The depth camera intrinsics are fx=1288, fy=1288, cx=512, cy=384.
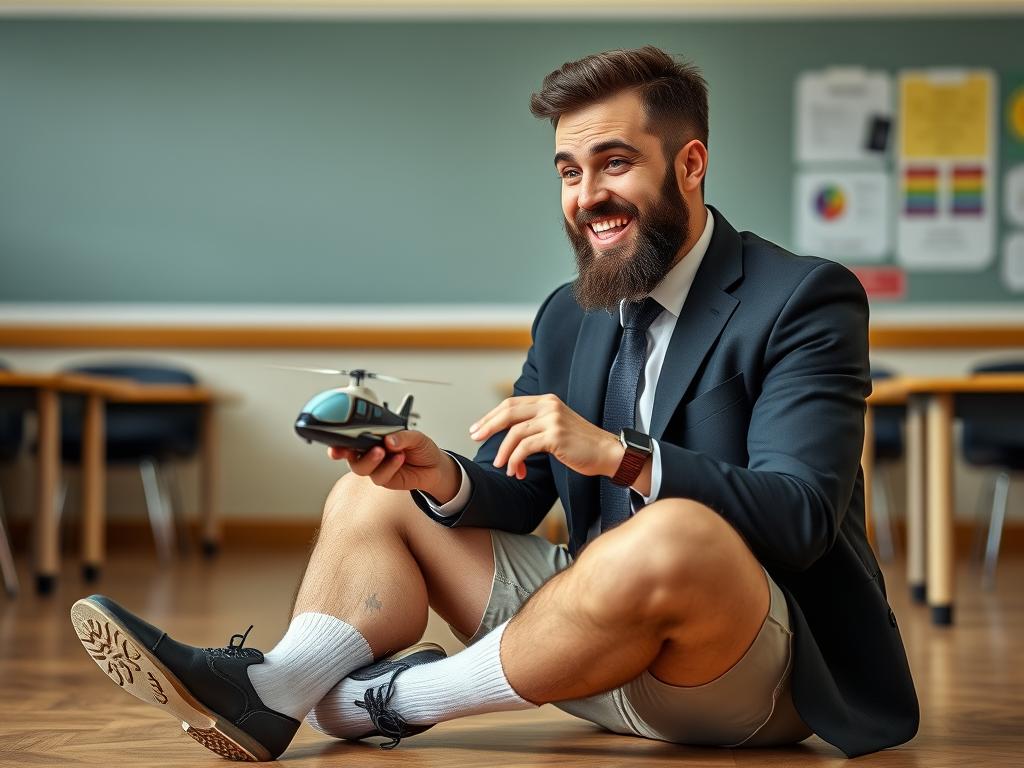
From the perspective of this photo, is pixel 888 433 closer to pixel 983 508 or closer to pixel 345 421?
pixel 983 508

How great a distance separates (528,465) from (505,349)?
3749mm

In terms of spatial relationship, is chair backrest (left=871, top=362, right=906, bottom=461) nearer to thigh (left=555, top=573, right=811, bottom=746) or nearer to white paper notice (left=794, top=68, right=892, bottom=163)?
white paper notice (left=794, top=68, right=892, bottom=163)

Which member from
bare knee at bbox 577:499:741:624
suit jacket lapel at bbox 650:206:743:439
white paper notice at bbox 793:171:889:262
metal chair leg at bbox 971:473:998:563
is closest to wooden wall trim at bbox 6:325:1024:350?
white paper notice at bbox 793:171:889:262

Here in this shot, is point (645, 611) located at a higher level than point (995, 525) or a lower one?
higher

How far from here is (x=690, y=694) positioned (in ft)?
5.12

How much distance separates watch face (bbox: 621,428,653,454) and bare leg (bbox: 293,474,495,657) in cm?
37

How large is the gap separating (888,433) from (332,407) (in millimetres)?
4010

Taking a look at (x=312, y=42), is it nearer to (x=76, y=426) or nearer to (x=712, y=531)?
(x=76, y=426)

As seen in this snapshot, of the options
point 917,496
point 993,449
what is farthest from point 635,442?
point 993,449

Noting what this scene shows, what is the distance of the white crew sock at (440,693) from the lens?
1548 millimetres

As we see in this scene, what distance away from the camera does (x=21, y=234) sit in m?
5.67

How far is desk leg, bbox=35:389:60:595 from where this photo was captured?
3873 millimetres

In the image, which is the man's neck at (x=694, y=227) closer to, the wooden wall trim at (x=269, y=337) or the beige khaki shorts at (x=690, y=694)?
the beige khaki shorts at (x=690, y=694)

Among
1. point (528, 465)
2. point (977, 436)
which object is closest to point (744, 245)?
point (528, 465)
